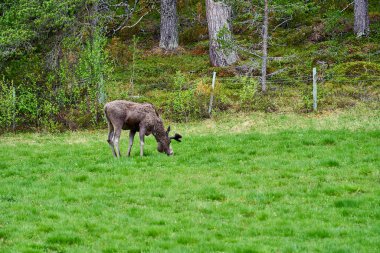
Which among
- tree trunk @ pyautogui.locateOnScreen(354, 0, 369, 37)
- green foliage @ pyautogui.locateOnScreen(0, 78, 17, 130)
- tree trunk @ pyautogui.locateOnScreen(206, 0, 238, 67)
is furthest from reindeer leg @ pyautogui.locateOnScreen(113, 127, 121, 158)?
tree trunk @ pyautogui.locateOnScreen(354, 0, 369, 37)

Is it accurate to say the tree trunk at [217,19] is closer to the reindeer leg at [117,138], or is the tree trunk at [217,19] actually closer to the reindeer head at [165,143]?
the reindeer head at [165,143]

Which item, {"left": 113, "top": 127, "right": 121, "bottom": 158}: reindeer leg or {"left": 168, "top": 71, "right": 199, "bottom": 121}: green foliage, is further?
{"left": 168, "top": 71, "right": 199, "bottom": 121}: green foliage

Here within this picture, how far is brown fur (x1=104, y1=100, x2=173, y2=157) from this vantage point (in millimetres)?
20031

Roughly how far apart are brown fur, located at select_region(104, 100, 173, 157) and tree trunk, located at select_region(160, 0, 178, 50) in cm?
1745

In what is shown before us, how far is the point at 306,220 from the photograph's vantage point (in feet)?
42.7

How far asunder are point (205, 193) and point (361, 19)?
863 inches

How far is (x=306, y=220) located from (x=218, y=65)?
21.4m

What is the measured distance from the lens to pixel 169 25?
37469mm

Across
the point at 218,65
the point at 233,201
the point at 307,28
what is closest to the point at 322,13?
the point at 307,28

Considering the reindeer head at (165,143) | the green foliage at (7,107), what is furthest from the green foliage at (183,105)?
the reindeer head at (165,143)

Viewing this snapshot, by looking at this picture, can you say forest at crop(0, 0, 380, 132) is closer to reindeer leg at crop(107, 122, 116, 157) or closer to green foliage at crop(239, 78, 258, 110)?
green foliage at crop(239, 78, 258, 110)

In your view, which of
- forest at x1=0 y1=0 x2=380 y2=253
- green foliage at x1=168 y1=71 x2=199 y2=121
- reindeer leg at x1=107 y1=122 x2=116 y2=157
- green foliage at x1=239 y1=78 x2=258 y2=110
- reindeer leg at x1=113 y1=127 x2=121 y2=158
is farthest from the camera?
green foliage at x1=239 y1=78 x2=258 y2=110

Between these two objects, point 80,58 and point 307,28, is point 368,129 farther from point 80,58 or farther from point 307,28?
point 307,28

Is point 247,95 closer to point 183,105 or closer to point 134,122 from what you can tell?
point 183,105
